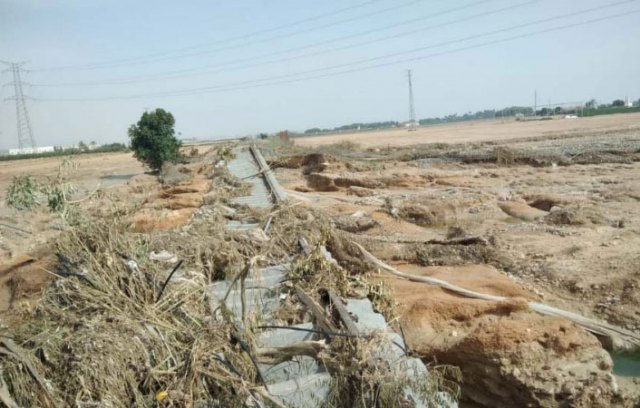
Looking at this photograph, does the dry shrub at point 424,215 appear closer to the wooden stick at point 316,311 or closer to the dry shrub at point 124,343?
the wooden stick at point 316,311

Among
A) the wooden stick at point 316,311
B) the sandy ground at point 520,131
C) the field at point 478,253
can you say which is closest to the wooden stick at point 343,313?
the wooden stick at point 316,311

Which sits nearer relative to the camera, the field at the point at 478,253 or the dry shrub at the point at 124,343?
the dry shrub at the point at 124,343

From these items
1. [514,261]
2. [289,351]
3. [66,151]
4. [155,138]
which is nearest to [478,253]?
[514,261]

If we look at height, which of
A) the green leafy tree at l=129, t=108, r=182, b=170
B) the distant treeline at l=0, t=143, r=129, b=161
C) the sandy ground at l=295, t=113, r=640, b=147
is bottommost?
the sandy ground at l=295, t=113, r=640, b=147

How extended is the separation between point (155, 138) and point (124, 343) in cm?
2180

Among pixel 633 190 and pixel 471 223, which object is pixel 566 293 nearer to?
pixel 471 223

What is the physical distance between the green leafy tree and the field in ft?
20.2

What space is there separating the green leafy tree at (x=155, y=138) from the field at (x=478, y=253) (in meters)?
6.15

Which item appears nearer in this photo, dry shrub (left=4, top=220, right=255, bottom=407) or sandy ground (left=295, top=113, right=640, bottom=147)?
dry shrub (left=4, top=220, right=255, bottom=407)

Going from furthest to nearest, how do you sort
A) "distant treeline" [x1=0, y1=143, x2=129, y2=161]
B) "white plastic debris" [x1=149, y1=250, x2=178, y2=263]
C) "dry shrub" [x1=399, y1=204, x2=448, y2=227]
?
"distant treeline" [x1=0, y1=143, x2=129, y2=161], "dry shrub" [x1=399, y1=204, x2=448, y2=227], "white plastic debris" [x1=149, y1=250, x2=178, y2=263]

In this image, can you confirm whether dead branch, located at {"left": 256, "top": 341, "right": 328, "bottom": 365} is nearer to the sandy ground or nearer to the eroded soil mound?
the eroded soil mound

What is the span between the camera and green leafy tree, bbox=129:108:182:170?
24016 mm

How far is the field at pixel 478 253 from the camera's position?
5.43 m


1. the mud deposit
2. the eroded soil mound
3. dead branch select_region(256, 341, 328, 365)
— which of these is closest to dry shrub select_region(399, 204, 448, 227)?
the mud deposit
